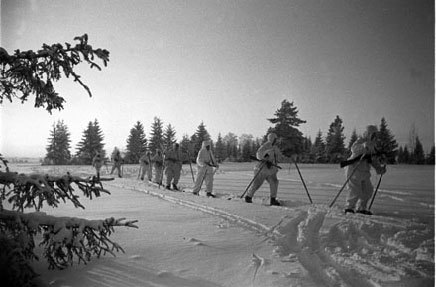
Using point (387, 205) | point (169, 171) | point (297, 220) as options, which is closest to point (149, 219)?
point (297, 220)

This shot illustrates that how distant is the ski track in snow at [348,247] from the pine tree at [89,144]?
40.8 m

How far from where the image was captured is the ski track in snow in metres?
2.71

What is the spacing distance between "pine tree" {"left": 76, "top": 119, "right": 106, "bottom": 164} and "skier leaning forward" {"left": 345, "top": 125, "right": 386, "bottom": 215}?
40.8m

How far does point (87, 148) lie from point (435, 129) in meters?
44.6

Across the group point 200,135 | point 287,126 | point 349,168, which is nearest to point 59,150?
point 200,135

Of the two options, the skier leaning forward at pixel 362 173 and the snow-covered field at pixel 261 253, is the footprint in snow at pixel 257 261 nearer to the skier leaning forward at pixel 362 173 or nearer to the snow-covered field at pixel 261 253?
the snow-covered field at pixel 261 253

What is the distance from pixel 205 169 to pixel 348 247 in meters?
6.86

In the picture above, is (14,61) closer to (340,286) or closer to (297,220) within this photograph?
(340,286)

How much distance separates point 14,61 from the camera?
2.38 m

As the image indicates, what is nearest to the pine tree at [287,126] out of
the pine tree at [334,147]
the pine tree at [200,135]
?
the pine tree at [334,147]

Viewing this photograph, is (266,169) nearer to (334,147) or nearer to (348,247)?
(348,247)

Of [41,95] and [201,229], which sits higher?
[41,95]

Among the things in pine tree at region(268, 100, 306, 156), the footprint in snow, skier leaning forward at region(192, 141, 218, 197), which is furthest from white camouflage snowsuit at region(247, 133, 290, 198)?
pine tree at region(268, 100, 306, 156)

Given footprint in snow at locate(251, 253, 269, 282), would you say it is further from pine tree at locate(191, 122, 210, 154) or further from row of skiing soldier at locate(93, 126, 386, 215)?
pine tree at locate(191, 122, 210, 154)
